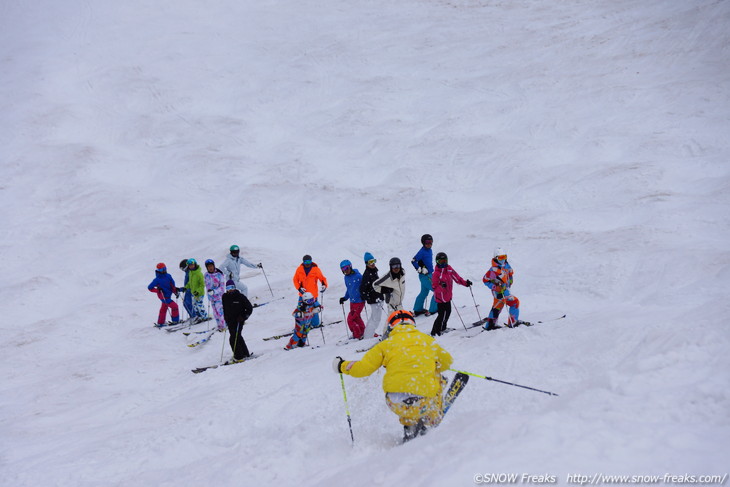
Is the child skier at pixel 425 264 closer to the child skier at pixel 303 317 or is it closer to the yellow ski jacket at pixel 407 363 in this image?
the child skier at pixel 303 317

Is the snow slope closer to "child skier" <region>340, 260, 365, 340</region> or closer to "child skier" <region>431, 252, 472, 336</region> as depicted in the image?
"child skier" <region>431, 252, 472, 336</region>

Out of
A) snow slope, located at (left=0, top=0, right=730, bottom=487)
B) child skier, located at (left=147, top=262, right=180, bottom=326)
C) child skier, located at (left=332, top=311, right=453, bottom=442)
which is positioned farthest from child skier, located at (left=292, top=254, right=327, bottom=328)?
child skier, located at (left=332, top=311, right=453, bottom=442)

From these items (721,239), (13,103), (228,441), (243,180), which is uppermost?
(13,103)

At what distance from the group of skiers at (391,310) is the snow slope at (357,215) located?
531 mm

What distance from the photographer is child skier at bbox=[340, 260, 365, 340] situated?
10.9m

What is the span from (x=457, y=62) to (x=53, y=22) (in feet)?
117

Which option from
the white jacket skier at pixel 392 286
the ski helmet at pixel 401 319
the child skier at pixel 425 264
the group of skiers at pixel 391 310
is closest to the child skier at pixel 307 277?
the group of skiers at pixel 391 310

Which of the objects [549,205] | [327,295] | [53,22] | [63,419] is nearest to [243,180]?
[327,295]

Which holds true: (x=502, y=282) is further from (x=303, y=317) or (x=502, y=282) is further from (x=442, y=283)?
(x=303, y=317)

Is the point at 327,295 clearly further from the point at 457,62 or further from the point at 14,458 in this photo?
the point at 457,62

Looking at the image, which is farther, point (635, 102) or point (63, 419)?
point (635, 102)

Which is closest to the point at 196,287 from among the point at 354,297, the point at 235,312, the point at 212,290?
the point at 212,290

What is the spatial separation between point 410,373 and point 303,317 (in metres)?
5.75

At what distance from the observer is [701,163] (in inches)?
701
